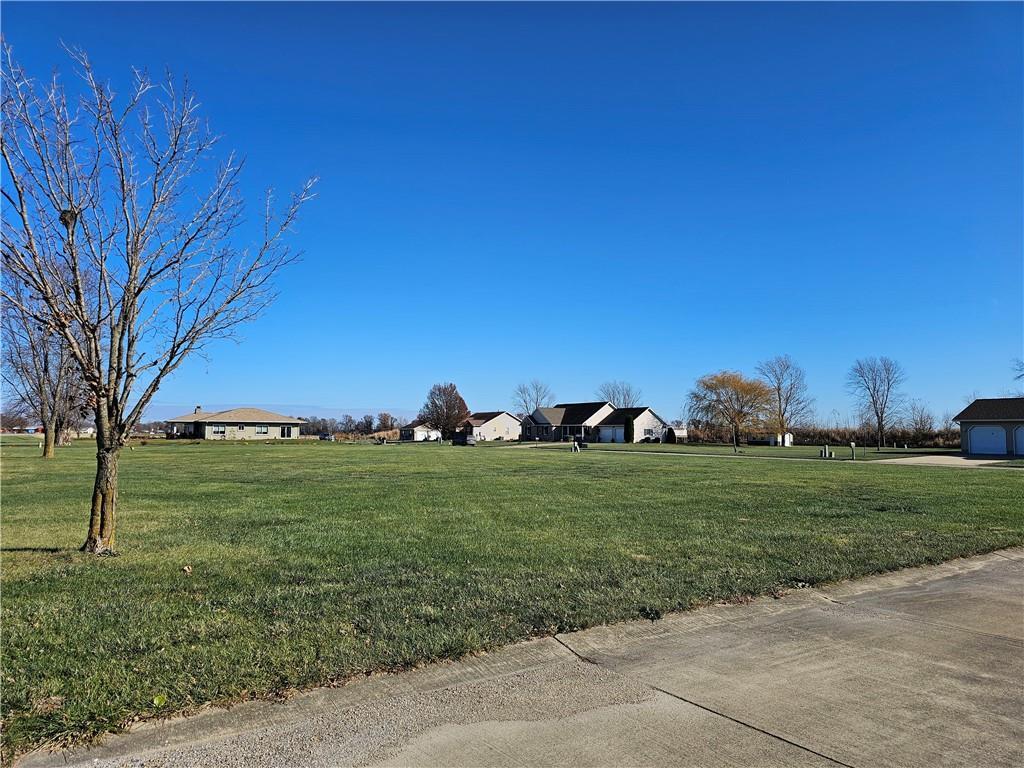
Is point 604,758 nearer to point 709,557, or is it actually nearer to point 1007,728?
point 1007,728

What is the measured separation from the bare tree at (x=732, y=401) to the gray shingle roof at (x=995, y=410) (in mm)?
Result: 30139

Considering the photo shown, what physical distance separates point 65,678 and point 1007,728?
17.9ft

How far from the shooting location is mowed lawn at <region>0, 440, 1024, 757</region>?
13.7 feet

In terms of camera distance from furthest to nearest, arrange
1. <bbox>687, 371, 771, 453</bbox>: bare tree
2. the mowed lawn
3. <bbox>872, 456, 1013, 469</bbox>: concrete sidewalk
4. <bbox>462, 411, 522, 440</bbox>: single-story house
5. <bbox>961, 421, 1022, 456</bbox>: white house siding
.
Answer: <bbox>462, 411, 522, 440</bbox>: single-story house
<bbox>687, 371, 771, 453</bbox>: bare tree
<bbox>961, 421, 1022, 456</bbox>: white house siding
<bbox>872, 456, 1013, 469</bbox>: concrete sidewalk
the mowed lawn

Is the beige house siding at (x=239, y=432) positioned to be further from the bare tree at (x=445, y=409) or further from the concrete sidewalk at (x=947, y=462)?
the concrete sidewalk at (x=947, y=462)

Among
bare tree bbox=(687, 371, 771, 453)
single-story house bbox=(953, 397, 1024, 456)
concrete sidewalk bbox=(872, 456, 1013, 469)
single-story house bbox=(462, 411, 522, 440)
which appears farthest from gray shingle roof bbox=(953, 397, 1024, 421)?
single-story house bbox=(462, 411, 522, 440)

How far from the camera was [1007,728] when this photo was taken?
3.45m

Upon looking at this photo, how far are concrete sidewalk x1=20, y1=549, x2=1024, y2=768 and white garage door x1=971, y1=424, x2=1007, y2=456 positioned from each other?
50.4 meters

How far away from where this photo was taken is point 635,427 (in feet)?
278

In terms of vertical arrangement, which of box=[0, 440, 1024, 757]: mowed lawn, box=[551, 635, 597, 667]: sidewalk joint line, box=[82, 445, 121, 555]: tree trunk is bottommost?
box=[551, 635, 597, 667]: sidewalk joint line

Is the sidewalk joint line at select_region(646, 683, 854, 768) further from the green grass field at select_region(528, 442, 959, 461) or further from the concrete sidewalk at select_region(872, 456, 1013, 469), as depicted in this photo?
the green grass field at select_region(528, 442, 959, 461)

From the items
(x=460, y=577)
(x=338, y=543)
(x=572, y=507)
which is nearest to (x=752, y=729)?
(x=460, y=577)

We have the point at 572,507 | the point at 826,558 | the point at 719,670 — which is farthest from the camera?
the point at 572,507

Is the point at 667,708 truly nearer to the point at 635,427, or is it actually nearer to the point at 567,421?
the point at 635,427
